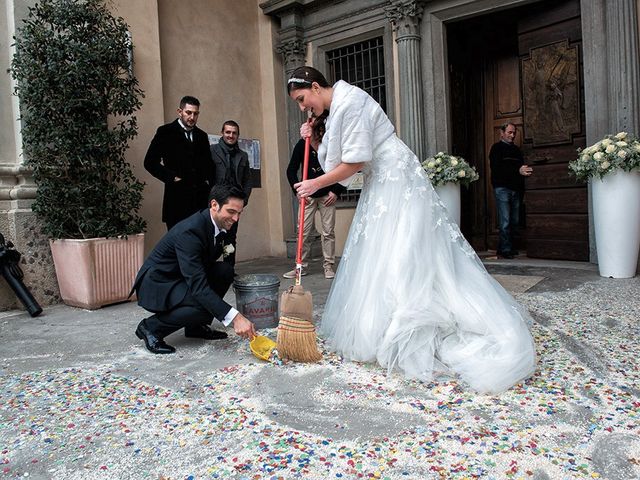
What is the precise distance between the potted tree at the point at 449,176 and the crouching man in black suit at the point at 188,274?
3.24 m

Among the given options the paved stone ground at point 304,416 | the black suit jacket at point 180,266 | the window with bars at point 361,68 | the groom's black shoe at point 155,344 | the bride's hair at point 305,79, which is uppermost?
the window with bars at point 361,68

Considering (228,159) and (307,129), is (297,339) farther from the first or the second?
(228,159)

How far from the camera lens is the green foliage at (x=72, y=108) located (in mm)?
4301

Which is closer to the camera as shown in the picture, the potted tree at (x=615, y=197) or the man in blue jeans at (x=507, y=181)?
the potted tree at (x=615, y=197)

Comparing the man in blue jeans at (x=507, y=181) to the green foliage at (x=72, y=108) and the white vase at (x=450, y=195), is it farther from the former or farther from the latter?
the green foliage at (x=72, y=108)

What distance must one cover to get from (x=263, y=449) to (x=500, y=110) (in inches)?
252

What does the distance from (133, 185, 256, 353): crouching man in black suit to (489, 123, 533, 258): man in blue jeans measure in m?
4.26

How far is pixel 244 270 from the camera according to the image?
648 cm

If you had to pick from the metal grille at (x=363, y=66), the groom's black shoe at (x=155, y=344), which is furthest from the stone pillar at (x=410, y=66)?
the groom's black shoe at (x=155, y=344)

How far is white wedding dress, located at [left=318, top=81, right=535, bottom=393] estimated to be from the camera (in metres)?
2.47

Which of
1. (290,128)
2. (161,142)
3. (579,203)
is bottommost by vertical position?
(579,203)

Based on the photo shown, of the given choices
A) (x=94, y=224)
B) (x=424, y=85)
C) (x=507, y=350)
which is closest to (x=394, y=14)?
(x=424, y=85)

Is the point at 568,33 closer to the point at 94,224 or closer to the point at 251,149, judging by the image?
the point at 251,149

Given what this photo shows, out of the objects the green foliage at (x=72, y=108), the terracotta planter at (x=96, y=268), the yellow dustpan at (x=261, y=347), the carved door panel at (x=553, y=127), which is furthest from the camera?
the carved door panel at (x=553, y=127)
